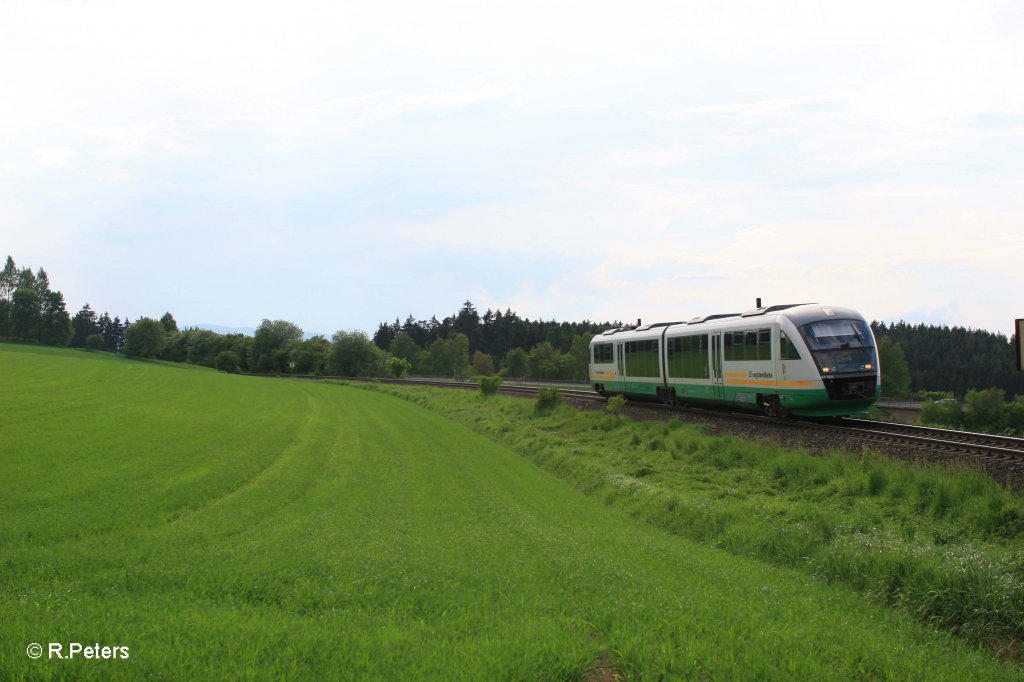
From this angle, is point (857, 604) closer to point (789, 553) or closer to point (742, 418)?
point (789, 553)

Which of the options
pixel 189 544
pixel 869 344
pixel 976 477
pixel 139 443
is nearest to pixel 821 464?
pixel 976 477

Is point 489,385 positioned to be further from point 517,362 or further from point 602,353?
point 517,362

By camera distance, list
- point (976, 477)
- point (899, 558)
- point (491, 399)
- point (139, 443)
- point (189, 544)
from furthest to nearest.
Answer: point (491, 399)
point (139, 443)
point (976, 477)
point (189, 544)
point (899, 558)

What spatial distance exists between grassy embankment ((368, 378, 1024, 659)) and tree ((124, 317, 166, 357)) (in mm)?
137156

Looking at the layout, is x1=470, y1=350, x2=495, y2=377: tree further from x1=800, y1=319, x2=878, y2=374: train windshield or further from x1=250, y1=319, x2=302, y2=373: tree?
x1=800, y1=319, x2=878, y2=374: train windshield

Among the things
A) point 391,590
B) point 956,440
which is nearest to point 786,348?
point 956,440

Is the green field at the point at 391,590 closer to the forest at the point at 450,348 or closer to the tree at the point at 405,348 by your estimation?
the forest at the point at 450,348

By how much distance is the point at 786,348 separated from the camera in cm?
2195

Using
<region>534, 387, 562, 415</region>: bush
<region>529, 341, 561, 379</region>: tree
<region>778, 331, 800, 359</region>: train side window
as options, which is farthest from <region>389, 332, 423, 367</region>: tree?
<region>778, 331, 800, 359</region>: train side window

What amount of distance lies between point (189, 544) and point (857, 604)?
29.1 ft

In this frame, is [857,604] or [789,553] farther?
[789,553]

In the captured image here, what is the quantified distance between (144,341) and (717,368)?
453 ft

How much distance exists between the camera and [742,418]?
24.8 m

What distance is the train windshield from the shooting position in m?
21.1
